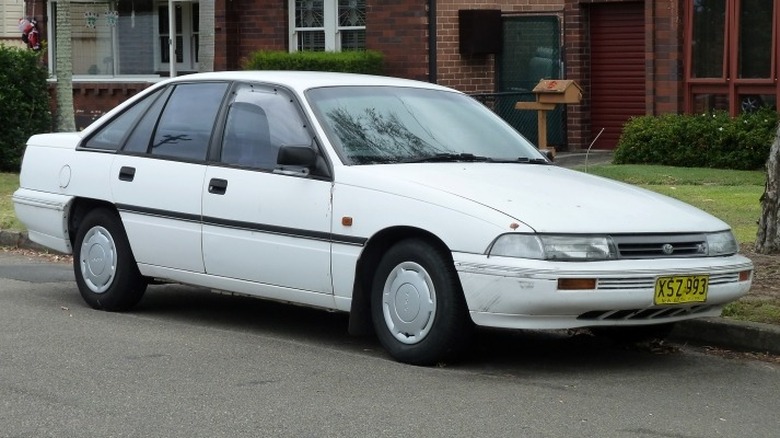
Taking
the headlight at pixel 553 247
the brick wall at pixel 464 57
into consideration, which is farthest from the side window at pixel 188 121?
the brick wall at pixel 464 57

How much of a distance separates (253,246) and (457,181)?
4.45 feet

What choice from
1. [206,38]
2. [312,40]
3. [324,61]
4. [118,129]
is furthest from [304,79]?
[312,40]

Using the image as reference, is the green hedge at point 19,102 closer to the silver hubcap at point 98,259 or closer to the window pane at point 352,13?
the window pane at point 352,13

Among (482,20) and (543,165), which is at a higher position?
(482,20)

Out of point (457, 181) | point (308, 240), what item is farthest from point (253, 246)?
point (457, 181)

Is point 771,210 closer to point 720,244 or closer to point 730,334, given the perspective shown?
point 730,334

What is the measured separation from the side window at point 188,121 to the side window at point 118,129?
0.75 feet

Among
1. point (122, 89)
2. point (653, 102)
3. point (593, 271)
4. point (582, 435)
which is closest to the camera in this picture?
point (582, 435)

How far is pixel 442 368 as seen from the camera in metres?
7.78

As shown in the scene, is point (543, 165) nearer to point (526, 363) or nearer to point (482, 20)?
point (526, 363)

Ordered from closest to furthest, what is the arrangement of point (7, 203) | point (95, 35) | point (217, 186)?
point (217, 186) → point (7, 203) → point (95, 35)

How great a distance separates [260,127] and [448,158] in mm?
1175

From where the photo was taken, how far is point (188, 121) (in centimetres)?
936

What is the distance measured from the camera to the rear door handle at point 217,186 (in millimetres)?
8805
